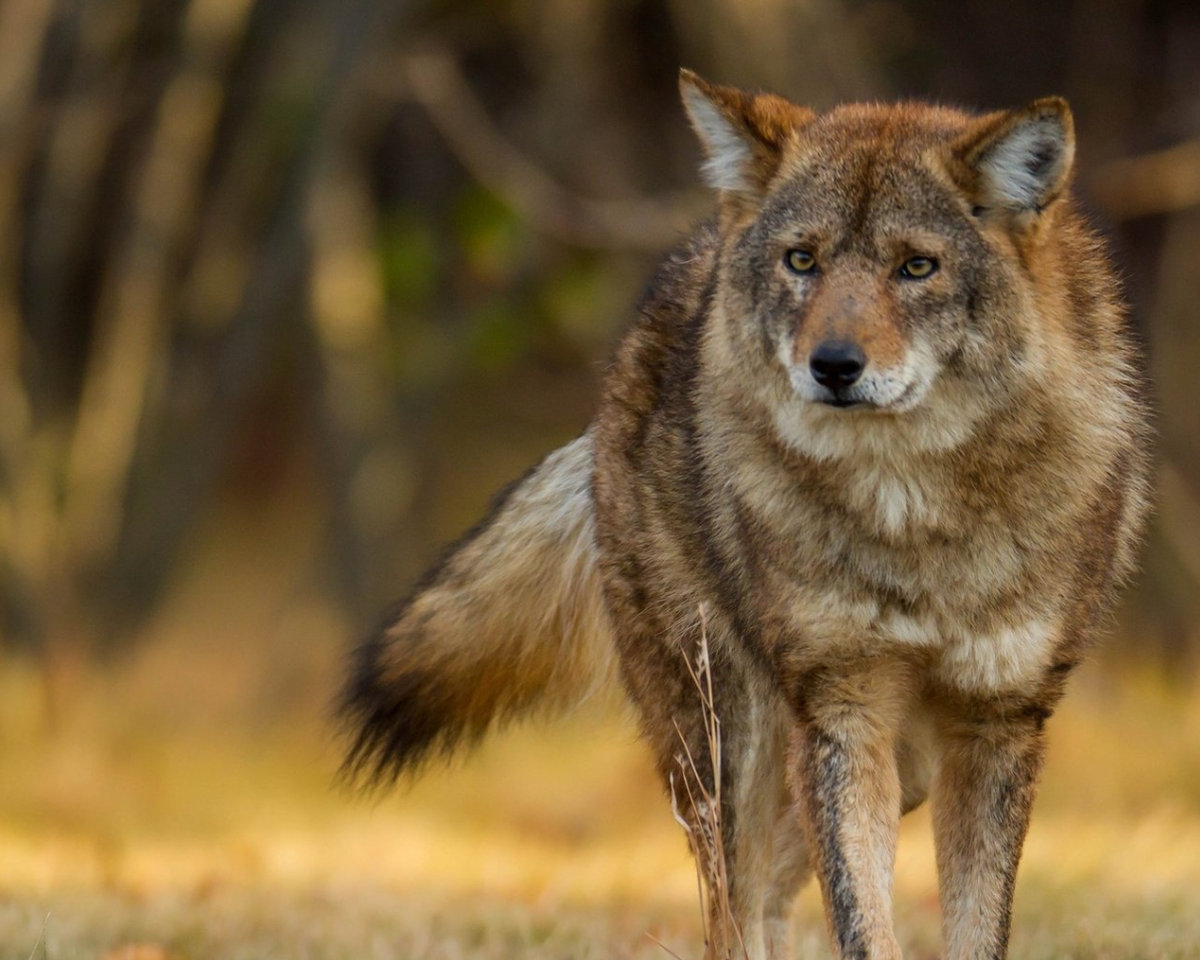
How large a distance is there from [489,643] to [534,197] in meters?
5.16

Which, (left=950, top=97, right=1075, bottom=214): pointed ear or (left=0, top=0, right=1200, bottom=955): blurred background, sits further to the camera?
(left=0, top=0, right=1200, bottom=955): blurred background

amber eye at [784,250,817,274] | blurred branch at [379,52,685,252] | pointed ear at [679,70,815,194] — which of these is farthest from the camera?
blurred branch at [379,52,685,252]

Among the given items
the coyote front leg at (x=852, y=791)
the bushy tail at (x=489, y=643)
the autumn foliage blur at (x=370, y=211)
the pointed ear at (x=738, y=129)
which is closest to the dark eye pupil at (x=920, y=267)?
the pointed ear at (x=738, y=129)

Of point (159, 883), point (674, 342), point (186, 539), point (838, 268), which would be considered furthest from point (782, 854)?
point (186, 539)

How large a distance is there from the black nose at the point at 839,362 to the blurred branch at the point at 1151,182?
6.36m

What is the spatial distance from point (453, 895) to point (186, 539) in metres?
5.52

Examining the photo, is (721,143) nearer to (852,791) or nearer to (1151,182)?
(852,791)

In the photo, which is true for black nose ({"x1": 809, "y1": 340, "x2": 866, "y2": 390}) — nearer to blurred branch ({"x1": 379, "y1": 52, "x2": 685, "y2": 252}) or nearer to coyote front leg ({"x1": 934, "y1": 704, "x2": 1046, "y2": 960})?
coyote front leg ({"x1": 934, "y1": 704, "x2": 1046, "y2": 960})

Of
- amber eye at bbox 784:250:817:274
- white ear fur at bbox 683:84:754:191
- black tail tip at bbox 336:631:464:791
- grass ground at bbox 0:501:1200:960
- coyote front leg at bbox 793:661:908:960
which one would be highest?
white ear fur at bbox 683:84:754:191

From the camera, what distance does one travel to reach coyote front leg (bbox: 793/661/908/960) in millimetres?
3840

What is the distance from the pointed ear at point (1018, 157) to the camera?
12.3ft

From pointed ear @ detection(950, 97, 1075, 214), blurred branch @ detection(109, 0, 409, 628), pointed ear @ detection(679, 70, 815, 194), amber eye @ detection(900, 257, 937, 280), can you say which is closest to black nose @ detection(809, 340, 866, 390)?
amber eye @ detection(900, 257, 937, 280)

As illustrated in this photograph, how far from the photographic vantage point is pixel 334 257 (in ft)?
34.3

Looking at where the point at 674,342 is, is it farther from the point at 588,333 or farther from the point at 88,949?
the point at 588,333
